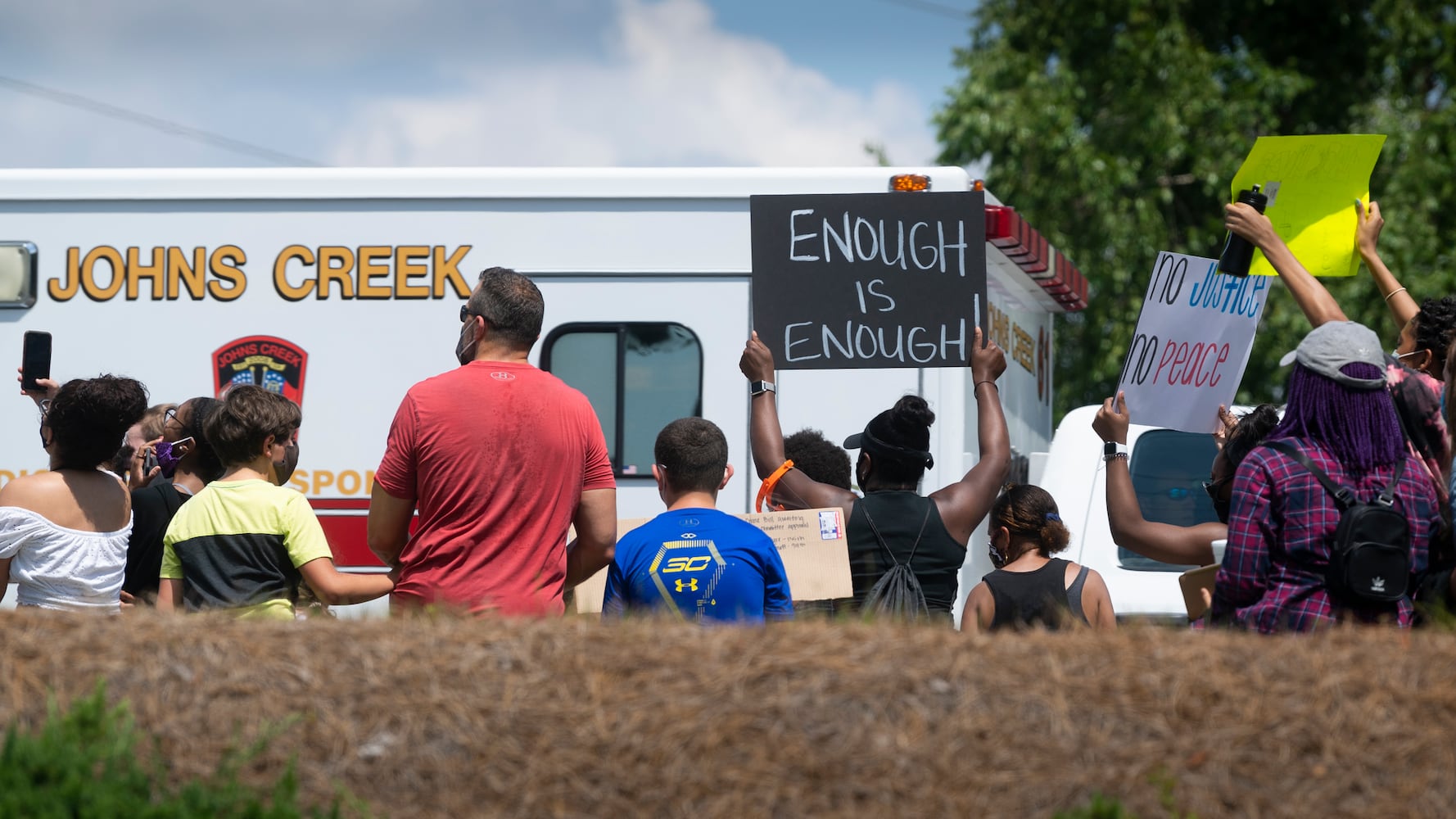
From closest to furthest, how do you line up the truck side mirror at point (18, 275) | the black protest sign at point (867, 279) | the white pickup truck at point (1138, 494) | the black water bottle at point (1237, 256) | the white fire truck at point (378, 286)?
the black water bottle at point (1237, 256)
the black protest sign at point (867, 279)
the white pickup truck at point (1138, 494)
the white fire truck at point (378, 286)
the truck side mirror at point (18, 275)

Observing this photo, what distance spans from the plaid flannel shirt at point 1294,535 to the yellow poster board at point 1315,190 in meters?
1.19

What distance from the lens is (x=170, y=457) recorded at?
562 cm

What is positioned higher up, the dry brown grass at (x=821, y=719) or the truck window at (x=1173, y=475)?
the truck window at (x=1173, y=475)

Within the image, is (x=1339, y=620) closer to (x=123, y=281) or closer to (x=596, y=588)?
(x=596, y=588)

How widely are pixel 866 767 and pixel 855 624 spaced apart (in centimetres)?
38

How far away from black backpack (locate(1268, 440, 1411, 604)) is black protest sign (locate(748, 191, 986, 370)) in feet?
6.57

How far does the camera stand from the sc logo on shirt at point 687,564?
4109 millimetres

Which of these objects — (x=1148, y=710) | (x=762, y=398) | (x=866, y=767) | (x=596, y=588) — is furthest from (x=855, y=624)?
(x=596, y=588)

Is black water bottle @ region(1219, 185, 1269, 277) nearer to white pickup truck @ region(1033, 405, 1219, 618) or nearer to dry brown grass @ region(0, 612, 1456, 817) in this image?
dry brown grass @ region(0, 612, 1456, 817)

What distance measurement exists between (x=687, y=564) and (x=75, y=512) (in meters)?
1.90

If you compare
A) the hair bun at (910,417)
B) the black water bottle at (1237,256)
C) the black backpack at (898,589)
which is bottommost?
the black backpack at (898,589)

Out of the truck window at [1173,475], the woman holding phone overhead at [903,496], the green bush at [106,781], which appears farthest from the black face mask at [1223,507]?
the green bush at [106,781]

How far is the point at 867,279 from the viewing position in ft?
16.9

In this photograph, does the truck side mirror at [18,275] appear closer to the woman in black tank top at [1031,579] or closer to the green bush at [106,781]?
the green bush at [106,781]
